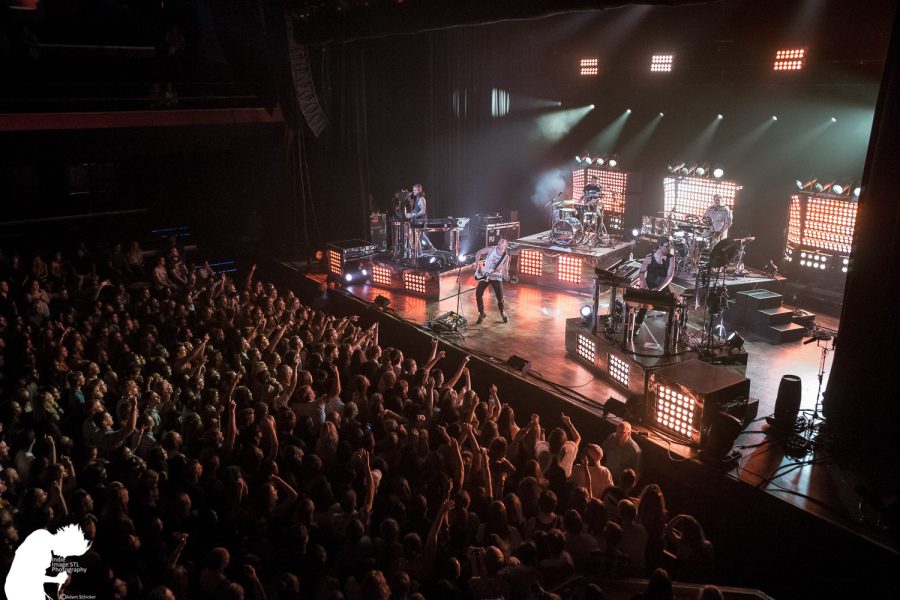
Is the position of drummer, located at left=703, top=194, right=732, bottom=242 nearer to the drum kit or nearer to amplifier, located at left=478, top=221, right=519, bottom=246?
the drum kit

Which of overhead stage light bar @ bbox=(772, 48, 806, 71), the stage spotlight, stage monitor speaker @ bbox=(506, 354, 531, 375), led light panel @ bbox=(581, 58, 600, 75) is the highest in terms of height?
led light panel @ bbox=(581, 58, 600, 75)

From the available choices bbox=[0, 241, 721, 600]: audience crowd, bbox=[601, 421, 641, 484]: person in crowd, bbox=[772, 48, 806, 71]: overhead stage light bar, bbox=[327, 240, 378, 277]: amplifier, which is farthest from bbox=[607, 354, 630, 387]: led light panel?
bbox=[772, 48, 806, 71]: overhead stage light bar

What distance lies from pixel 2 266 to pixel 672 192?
1202 centimetres

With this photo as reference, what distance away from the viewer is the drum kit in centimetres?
1242

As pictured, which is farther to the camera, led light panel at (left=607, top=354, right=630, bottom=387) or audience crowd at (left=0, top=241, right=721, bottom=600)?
led light panel at (left=607, top=354, right=630, bottom=387)

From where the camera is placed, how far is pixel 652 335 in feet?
26.7

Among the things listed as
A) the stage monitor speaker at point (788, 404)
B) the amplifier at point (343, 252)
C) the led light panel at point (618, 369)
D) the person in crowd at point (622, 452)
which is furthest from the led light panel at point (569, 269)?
the person in crowd at point (622, 452)

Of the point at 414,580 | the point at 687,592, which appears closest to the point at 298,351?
the point at 414,580

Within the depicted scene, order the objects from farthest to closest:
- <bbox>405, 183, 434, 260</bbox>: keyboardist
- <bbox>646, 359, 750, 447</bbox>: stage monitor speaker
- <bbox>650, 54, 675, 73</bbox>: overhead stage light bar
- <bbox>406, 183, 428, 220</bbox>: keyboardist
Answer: <bbox>650, 54, 675, 73</bbox>: overhead stage light bar → <bbox>406, 183, 428, 220</bbox>: keyboardist → <bbox>405, 183, 434, 260</bbox>: keyboardist → <bbox>646, 359, 750, 447</bbox>: stage monitor speaker

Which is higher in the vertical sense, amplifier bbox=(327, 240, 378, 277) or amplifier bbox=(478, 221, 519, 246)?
amplifier bbox=(478, 221, 519, 246)

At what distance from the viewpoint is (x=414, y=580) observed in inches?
153

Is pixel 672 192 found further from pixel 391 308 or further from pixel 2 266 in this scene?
pixel 2 266

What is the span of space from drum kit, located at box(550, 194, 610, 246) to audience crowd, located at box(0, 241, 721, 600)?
6205mm

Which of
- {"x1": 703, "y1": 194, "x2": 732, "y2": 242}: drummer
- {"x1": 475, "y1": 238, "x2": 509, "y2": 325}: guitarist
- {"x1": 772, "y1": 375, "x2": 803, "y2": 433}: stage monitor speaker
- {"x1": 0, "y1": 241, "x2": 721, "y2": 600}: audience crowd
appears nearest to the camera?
{"x1": 0, "y1": 241, "x2": 721, "y2": 600}: audience crowd
